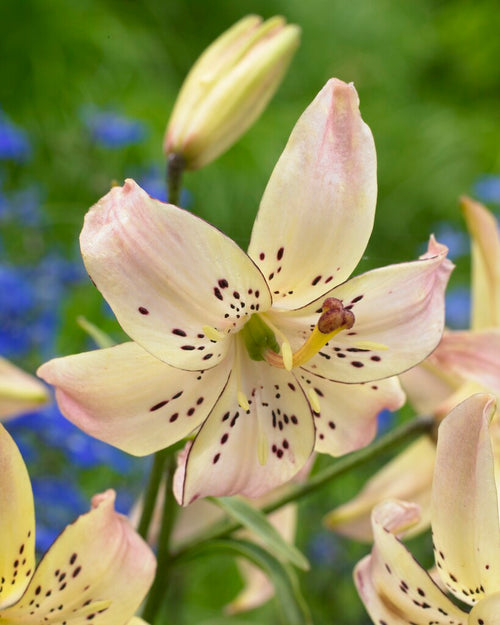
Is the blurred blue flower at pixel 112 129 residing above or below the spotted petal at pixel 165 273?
below

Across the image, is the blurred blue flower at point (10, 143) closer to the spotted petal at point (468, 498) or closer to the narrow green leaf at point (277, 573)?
the narrow green leaf at point (277, 573)

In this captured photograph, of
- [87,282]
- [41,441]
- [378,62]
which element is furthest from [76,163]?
[378,62]

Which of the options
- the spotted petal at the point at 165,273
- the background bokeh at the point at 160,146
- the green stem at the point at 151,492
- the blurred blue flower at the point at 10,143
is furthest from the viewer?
the blurred blue flower at the point at 10,143

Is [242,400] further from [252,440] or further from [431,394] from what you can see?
[431,394]

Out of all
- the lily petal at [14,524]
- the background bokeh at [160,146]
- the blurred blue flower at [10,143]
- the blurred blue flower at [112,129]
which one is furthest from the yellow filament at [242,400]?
the blurred blue flower at [112,129]

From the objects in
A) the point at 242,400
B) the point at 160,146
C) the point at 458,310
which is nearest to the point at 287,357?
the point at 242,400

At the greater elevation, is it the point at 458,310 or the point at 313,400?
the point at 313,400

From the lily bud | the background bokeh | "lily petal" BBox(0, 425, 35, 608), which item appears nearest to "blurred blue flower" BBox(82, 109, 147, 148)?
the background bokeh
